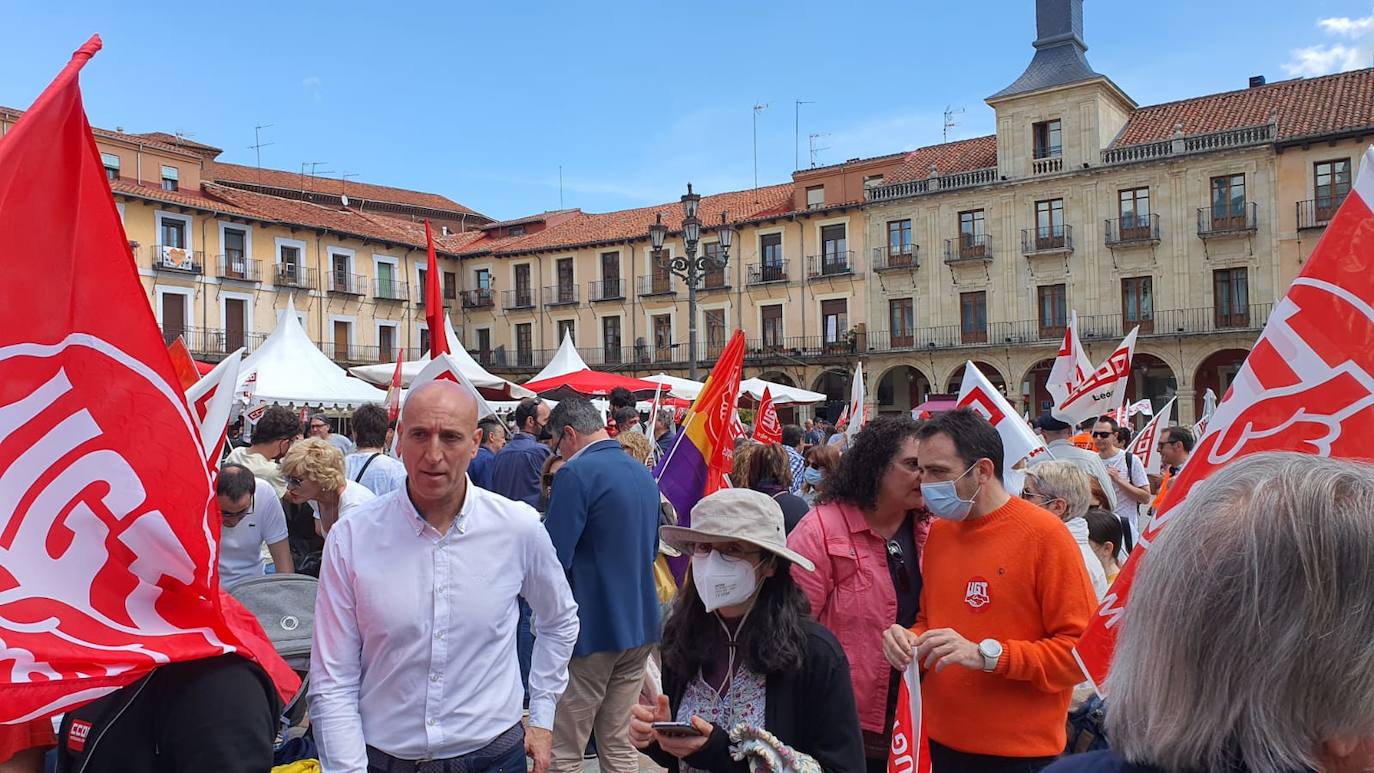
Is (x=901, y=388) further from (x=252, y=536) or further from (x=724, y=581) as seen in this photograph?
(x=724, y=581)

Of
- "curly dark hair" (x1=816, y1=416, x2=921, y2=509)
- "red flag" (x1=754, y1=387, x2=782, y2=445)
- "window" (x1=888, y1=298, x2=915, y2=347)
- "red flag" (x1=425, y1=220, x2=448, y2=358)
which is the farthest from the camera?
"window" (x1=888, y1=298, x2=915, y2=347)

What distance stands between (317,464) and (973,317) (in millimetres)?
32121

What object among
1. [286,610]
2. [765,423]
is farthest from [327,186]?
[286,610]

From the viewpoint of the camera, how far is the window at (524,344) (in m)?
44.1

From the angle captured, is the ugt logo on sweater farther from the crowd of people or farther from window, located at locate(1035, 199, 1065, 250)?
window, located at locate(1035, 199, 1065, 250)

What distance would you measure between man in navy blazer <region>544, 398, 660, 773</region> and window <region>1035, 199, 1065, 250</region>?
3131 cm

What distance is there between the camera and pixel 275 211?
38031 mm

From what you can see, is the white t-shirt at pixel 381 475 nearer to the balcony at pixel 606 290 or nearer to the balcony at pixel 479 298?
the balcony at pixel 606 290

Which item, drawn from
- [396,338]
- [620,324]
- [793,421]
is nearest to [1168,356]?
[793,421]

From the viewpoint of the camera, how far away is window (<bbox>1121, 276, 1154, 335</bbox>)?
105 ft

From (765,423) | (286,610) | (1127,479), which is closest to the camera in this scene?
(286,610)

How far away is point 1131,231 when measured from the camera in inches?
1259

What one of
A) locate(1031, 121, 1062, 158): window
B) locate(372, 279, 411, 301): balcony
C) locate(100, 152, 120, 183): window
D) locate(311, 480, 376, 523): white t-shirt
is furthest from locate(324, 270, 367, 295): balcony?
locate(311, 480, 376, 523): white t-shirt

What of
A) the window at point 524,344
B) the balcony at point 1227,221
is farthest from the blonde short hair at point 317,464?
the window at point 524,344
